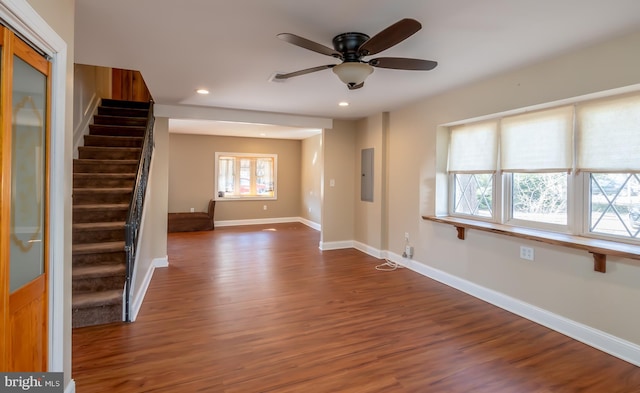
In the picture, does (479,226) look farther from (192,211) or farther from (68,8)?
(192,211)

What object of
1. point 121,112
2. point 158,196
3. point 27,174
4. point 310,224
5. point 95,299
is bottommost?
point 95,299

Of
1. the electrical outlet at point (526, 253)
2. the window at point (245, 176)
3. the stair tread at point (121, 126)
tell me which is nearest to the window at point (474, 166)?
the electrical outlet at point (526, 253)

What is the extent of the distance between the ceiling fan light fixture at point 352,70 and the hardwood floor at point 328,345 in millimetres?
2094

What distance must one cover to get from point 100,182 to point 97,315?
6.66 ft

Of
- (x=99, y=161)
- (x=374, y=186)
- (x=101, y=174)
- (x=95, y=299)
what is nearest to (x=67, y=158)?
(x=95, y=299)

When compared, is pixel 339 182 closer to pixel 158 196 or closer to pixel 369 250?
pixel 369 250

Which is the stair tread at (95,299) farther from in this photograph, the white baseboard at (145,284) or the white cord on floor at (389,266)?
the white cord on floor at (389,266)

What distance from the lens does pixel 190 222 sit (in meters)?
7.66

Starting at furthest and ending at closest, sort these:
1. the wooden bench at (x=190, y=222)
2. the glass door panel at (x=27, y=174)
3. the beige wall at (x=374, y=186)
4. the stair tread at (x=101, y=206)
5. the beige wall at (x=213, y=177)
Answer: the beige wall at (x=213, y=177) < the wooden bench at (x=190, y=222) < the beige wall at (x=374, y=186) < the stair tread at (x=101, y=206) < the glass door panel at (x=27, y=174)

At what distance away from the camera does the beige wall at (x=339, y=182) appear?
A: 5.90m

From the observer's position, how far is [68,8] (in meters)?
1.78

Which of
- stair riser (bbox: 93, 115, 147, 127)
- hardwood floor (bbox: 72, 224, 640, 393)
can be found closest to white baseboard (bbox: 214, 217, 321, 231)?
stair riser (bbox: 93, 115, 147, 127)

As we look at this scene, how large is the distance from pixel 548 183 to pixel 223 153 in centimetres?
735

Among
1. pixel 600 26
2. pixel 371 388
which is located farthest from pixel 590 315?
pixel 600 26
